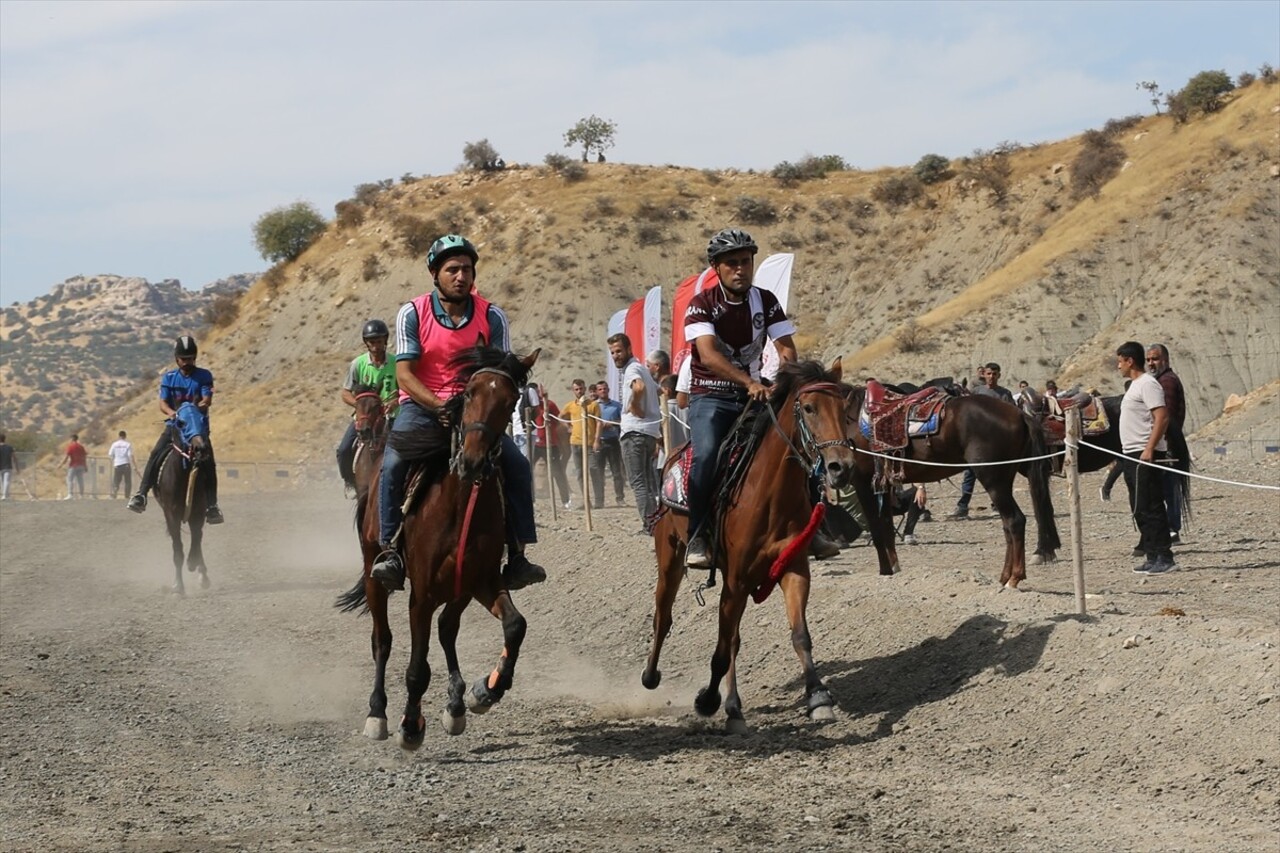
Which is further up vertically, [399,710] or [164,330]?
[164,330]

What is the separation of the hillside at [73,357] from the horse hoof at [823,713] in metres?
77.6

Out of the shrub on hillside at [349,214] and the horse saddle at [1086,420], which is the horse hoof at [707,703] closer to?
the horse saddle at [1086,420]

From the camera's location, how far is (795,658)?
1083 cm

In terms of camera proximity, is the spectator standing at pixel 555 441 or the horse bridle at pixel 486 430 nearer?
the horse bridle at pixel 486 430

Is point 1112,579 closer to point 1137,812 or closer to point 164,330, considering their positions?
point 1137,812

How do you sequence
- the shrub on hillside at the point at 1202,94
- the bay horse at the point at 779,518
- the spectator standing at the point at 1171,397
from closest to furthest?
1. the bay horse at the point at 779,518
2. the spectator standing at the point at 1171,397
3. the shrub on hillside at the point at 1202,94

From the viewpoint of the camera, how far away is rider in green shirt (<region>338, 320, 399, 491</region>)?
14.4 metres

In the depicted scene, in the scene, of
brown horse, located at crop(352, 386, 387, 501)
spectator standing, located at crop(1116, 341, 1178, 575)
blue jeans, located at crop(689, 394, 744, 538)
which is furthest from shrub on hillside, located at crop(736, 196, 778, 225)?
blue jeans, located at crop(689, 394, 744, 538)

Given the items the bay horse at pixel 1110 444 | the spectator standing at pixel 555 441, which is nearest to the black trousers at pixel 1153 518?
the bay horse at pixel 1110 444

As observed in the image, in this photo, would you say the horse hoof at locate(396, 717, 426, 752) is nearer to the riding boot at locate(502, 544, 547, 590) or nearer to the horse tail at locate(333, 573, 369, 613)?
the riding boot at locate(502, 544, 547, 590)

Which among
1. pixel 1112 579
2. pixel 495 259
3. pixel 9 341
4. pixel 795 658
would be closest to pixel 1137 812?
pixel 795 658

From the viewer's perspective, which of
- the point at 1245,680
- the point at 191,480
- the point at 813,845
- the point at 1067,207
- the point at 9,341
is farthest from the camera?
the point at 9,341

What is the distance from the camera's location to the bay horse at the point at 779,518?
28.7ft

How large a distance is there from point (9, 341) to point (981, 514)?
16853cm
